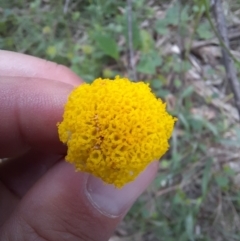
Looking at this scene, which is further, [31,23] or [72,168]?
[31,23]

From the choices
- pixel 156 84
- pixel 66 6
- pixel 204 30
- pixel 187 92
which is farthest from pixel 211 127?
pixel 66 6

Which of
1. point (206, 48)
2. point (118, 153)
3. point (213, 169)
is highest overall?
point (118, 153)

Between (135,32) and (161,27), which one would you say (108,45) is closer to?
(135,32)

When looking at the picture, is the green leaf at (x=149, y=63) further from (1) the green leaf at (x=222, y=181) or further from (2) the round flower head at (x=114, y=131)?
(2) the round flower head at (x=114, y=131)

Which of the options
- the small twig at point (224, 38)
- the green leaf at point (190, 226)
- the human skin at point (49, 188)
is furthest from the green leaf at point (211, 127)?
the human skin at point (49, 188)

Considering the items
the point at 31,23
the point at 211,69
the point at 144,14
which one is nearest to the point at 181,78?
the point at 211,69

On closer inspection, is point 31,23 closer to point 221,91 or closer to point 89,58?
point 89,58
